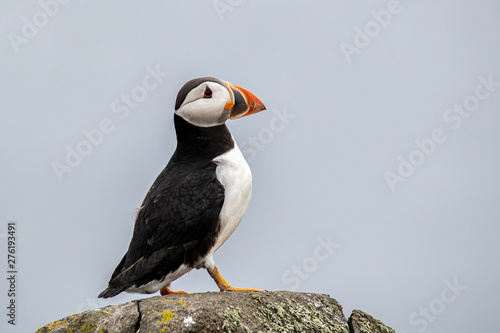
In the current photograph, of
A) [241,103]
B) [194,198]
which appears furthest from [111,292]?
[241,103]

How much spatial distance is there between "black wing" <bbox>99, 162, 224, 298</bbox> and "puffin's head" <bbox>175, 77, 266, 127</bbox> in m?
0.62

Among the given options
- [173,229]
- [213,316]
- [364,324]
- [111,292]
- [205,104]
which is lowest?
[111,292]

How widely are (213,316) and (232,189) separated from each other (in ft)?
5.03

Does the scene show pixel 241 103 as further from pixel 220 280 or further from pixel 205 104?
pixel 220 280

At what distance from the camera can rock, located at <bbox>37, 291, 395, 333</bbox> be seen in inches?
203

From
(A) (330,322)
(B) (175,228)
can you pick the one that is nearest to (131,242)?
(B) (175,228)

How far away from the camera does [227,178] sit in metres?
6.36

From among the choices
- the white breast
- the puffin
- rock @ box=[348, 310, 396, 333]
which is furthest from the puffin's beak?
rock @ box=[348, 310, 396, 333]

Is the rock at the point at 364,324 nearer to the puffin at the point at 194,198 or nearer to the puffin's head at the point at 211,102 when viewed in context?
the puffin at the point at 194,198

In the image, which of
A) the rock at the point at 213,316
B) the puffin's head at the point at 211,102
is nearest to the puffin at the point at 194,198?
the puffin's head at the point at 211,102

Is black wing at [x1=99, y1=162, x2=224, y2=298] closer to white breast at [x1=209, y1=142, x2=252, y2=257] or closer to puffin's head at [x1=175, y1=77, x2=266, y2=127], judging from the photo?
white breast at [x1=209, y1=142, x2=252, y2=257]

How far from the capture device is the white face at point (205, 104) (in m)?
6.61

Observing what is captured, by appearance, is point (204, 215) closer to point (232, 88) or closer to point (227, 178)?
point (227, 178)

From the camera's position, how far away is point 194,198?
6.21m
